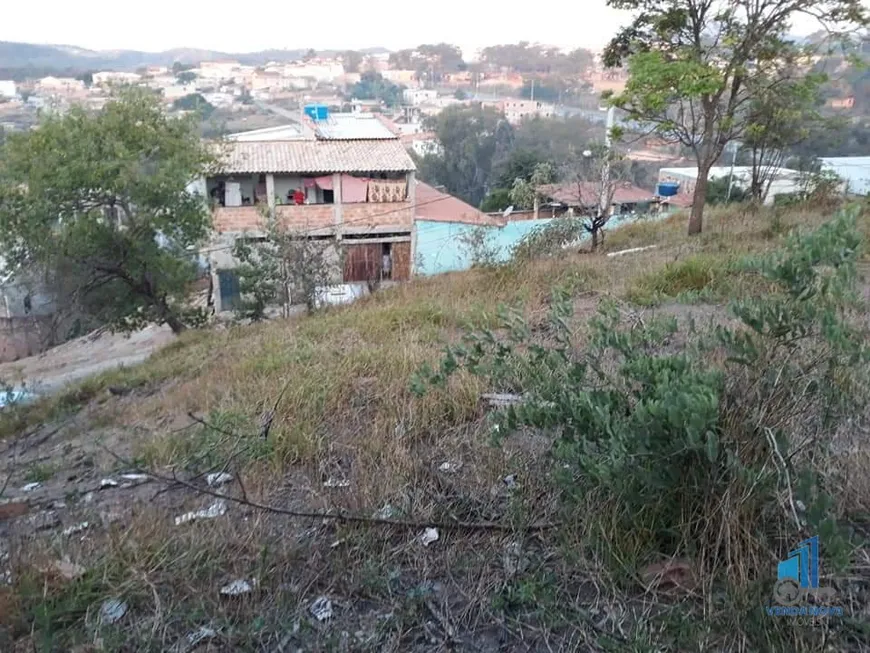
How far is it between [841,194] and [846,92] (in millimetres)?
3167

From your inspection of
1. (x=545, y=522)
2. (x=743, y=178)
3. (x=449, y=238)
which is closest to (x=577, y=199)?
(x=743, y=178)

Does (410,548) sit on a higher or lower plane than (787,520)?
lower

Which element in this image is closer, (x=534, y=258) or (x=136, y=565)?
(x=136, y=565)

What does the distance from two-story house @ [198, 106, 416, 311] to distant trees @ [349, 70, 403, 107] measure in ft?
97.9

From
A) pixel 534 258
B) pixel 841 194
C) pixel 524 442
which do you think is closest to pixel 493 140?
pixel 841 194

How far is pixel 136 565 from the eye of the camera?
6.82 ft

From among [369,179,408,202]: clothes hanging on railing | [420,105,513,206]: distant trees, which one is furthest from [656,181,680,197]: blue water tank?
[420,105,513,206]: distant trees

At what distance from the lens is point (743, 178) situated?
14.8m

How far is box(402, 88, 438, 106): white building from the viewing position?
151ft

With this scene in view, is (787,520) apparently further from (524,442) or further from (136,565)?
(136,565)

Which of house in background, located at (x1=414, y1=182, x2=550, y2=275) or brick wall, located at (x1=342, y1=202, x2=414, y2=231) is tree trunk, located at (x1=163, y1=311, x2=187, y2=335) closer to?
house in background, located at (x1=414, y1=182, x2=550, y2=275)

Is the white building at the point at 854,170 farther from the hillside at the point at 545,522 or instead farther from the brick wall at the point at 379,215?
the hillside at the point at 545,522

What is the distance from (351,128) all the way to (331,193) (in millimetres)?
4601

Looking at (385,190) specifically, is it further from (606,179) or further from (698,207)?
(698,207)
